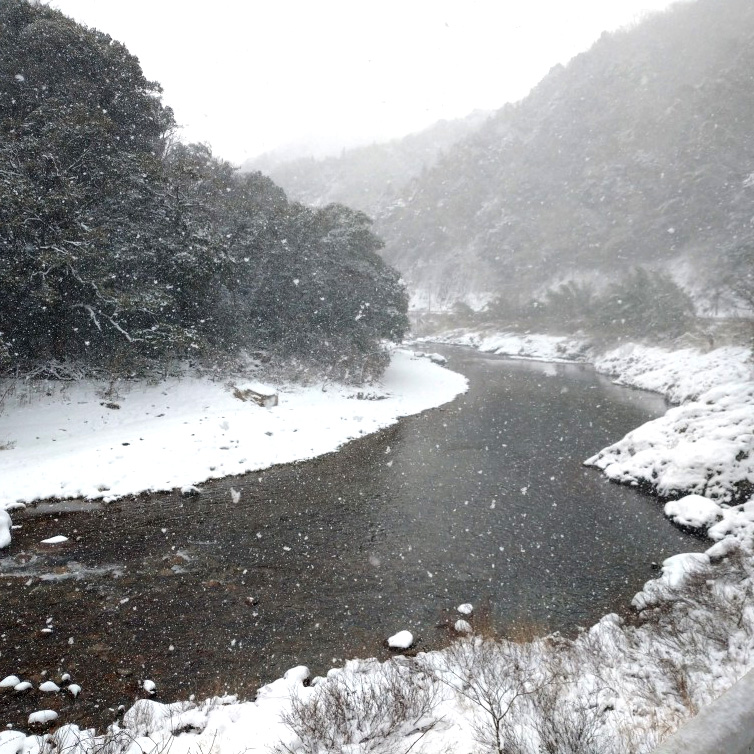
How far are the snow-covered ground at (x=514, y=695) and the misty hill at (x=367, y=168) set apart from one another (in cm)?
13999

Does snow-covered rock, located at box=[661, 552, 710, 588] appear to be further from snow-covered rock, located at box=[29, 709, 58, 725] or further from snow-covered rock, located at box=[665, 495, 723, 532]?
snow-covered rock, located at box=[29, 709, 58, 725]

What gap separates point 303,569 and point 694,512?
992 centimetres

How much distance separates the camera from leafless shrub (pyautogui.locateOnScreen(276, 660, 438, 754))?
4.52 metres

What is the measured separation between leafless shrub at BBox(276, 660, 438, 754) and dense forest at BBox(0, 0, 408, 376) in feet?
44.6

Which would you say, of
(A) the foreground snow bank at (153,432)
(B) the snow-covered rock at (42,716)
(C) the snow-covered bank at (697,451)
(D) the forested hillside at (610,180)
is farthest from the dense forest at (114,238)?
(D) the forested hillside at (610,180)

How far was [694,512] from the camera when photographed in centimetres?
1095

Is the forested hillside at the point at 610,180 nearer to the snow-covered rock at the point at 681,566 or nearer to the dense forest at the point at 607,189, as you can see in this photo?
the dense forest at the point at 607,189

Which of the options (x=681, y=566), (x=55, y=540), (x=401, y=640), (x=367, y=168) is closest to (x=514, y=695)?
(x=401, y=640)

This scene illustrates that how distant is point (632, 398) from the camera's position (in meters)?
26.2

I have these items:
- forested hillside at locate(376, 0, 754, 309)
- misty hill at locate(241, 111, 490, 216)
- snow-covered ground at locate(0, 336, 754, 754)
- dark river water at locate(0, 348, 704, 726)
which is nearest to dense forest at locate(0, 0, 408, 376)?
dark river water at locate(0, 348, 704, 726)

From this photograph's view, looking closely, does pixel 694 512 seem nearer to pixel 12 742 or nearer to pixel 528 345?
pixel 12 742

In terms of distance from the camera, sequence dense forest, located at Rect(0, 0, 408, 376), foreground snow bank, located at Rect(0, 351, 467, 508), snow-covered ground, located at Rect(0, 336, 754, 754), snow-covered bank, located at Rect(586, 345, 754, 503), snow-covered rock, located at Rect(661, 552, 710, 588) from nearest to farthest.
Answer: snow-covered ground, located at Rect(0, 336, 754, 754)
snow-covered rock, located at Rect(661, 552, 710, 588)
snow-covered bank, located at Rect(586, 345, 754, 503)
foreground snow bank, located at Rect(0, 351, 467, 508)
dense forest, located at Rect(0, 0, 408, 376)

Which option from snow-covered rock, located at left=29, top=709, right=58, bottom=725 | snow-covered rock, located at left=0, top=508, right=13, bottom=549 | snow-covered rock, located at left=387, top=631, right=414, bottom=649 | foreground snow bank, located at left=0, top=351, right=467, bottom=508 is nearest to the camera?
snow-covered rock, located at left=29, top=709, right=58, bottom=725

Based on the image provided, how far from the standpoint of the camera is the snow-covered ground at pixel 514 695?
4441mm
